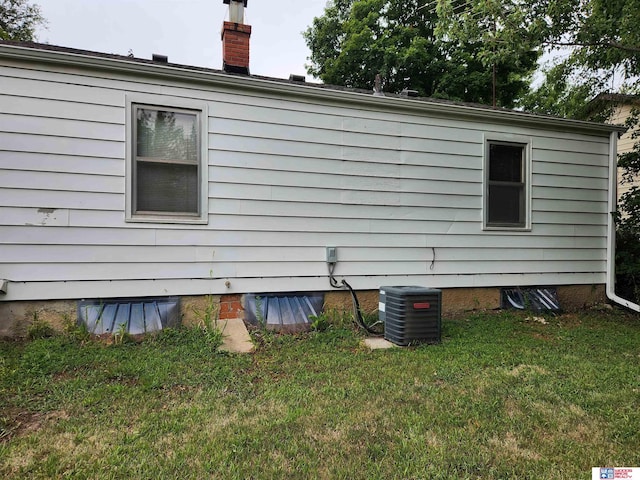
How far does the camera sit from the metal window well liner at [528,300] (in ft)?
19.3

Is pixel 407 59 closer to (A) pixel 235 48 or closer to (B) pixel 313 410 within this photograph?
(A) pixel 235 48

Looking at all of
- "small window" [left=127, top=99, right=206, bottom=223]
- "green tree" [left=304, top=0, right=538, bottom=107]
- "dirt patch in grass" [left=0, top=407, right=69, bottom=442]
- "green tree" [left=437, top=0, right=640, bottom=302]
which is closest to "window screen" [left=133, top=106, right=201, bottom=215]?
"small window" [left=127, top=99, right=206, bottom=223]

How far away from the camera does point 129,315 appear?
14.2 ft

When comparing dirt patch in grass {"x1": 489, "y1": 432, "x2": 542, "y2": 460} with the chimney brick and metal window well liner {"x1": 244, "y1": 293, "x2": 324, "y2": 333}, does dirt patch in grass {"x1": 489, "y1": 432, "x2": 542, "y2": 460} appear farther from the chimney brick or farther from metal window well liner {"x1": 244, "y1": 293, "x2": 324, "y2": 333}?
the chimney brick

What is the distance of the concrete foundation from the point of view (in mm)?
4047

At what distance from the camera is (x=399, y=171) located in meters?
5.40

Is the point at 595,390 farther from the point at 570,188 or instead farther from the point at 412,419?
the point at 570,188

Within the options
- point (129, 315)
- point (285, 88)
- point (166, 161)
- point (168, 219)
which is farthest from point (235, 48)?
point (129, 315)

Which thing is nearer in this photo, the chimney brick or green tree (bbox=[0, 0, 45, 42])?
the chimney brick

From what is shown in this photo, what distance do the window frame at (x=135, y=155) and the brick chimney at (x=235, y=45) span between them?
2.83ft

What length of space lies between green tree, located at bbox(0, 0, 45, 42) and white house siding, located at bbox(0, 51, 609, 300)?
16.3m

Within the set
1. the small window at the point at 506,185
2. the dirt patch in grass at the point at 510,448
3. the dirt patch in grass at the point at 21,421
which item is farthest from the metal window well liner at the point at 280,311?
the small window at the point at 506,185

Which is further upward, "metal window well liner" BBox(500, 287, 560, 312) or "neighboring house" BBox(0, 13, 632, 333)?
"neighboring house" BBox(0, 13, 632, 333)
